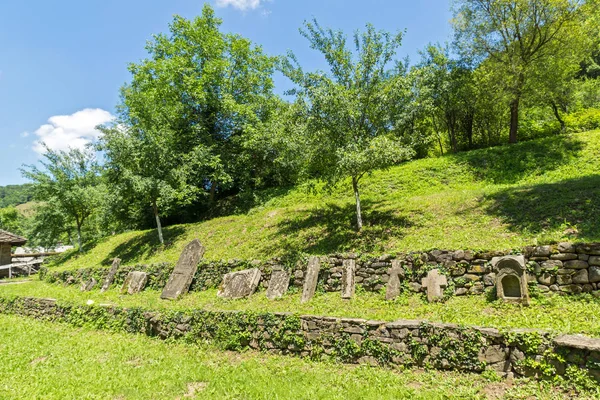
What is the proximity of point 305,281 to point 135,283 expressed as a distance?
7615 millimetres

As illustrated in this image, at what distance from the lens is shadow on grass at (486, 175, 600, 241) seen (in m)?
8.24

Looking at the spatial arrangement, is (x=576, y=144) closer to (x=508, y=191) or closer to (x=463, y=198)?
(x=508, y=191)

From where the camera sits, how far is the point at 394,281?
844 centimetres

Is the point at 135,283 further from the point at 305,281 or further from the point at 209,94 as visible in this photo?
the point at 209,94

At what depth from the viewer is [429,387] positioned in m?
5.26

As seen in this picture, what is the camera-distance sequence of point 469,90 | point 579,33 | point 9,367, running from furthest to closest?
point 469,90 < point 579,33 < point 9,367

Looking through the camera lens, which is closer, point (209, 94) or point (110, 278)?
point (110, 278)

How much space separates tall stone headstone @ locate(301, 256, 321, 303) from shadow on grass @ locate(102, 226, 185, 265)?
10452 millimetres

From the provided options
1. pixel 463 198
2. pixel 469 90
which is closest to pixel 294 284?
pixel 463 198

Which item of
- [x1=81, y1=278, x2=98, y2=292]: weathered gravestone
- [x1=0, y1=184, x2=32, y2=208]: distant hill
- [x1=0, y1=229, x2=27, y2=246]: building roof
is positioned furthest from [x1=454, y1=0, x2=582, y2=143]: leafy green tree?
[x1=0, y1=229, x2=27, y2=246]: building roof

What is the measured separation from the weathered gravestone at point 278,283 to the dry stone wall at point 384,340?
202 cm

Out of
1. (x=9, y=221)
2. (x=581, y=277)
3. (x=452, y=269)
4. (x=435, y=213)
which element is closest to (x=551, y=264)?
(x=581, y=277)

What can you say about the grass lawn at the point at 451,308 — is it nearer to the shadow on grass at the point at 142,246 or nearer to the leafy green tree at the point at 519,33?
the shadow on grass at the point at 142,246

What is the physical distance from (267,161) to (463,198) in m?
14.3
